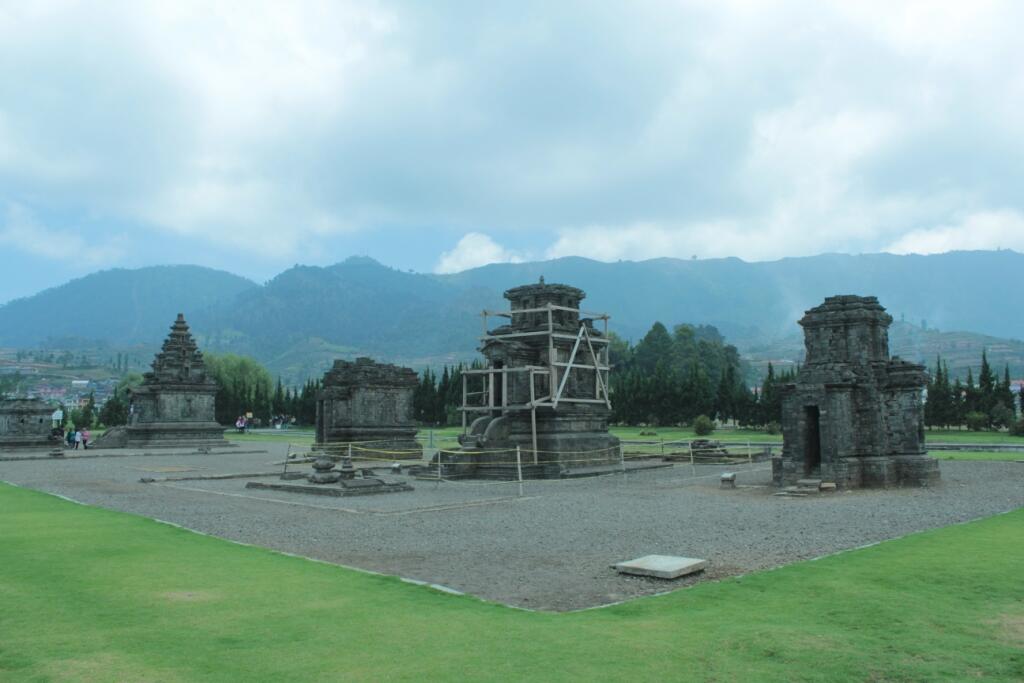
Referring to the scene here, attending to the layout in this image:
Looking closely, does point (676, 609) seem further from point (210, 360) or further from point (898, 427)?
point (210, 360)

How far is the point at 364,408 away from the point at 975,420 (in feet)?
144

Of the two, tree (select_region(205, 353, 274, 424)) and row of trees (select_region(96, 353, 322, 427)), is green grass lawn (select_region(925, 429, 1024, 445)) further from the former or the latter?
tree (select_region(205, 353, 274, 424))

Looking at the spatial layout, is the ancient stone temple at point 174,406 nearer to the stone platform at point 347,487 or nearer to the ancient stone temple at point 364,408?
the ancient stone temple at point 364,408

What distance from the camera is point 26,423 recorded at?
42.5 meters

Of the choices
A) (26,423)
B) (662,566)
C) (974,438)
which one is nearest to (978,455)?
(974,438)

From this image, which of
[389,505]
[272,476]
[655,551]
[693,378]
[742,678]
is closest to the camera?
[742,678]

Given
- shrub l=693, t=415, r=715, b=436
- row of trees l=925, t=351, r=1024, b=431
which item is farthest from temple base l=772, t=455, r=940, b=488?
row of trees l=925, t=351, r=1024, b=431

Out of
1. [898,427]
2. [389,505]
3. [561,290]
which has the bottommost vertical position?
[389,505]

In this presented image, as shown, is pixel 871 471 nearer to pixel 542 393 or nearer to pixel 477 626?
pixel 542 393

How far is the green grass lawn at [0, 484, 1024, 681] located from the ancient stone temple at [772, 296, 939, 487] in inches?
438

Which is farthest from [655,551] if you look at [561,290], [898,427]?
[561,290]

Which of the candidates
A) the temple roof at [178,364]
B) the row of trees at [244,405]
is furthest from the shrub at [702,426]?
the row of trees at [244,405]

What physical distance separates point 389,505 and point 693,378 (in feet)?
172

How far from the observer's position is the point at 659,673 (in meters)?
5.97
